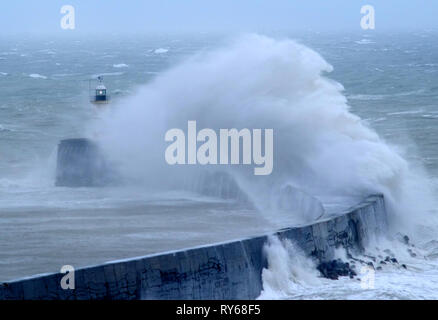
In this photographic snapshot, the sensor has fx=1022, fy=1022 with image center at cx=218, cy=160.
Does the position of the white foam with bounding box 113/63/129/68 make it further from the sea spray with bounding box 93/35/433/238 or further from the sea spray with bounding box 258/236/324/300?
the sea spray with bounding box 258/236/324/300

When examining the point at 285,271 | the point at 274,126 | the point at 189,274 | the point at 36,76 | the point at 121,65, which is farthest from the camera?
the point at 121,65

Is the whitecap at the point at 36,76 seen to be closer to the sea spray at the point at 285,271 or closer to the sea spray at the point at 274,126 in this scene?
the sea spray at the point at 274,126

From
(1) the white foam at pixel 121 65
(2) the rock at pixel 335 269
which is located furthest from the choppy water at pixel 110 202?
(1) the white foam at pixel 121 65

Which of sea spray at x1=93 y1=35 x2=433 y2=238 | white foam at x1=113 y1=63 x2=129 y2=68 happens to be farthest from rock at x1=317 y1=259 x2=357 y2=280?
white foam at x1=113 y1=63 x2=129 y2=68

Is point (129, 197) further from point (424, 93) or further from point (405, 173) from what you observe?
point (424, 93)
